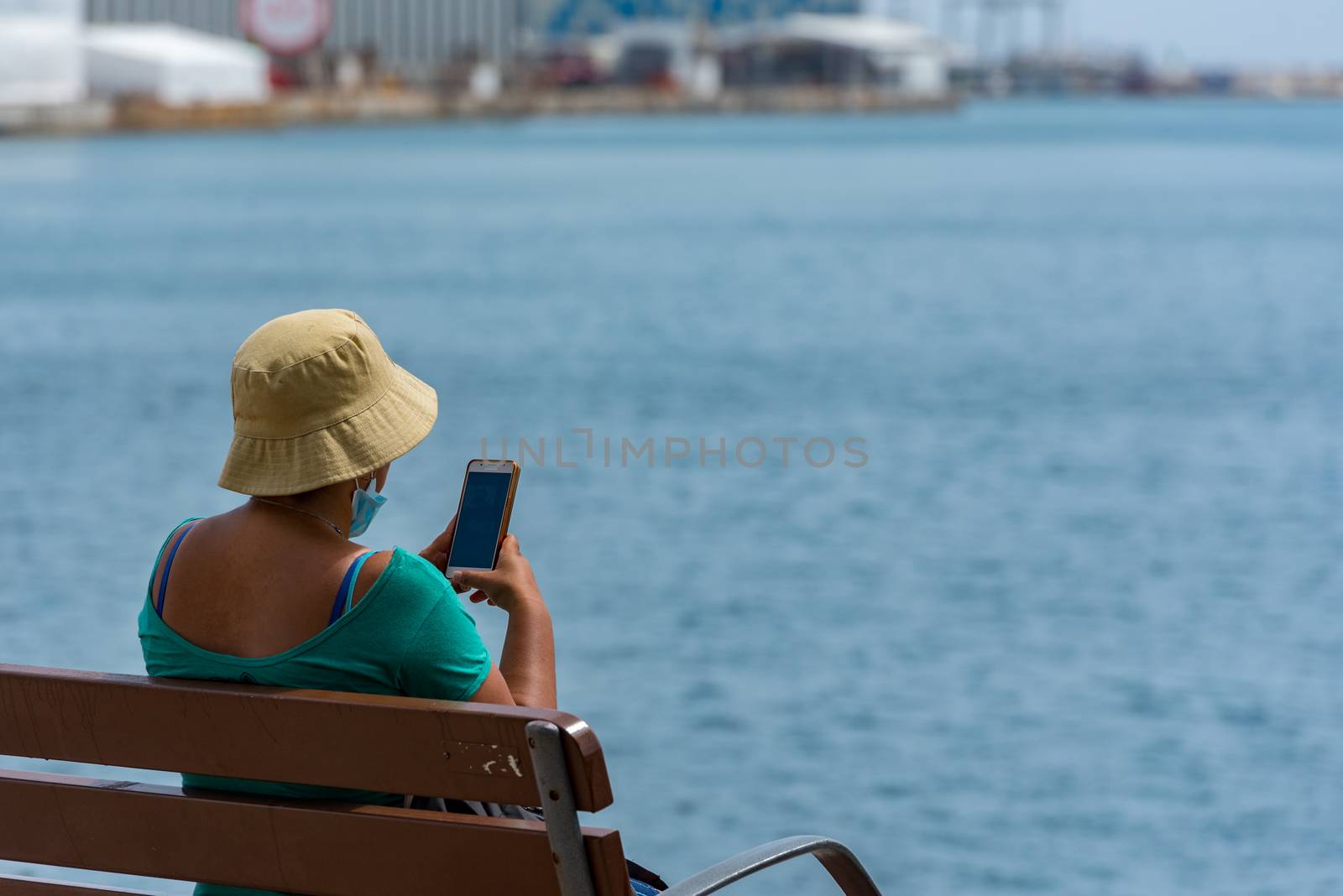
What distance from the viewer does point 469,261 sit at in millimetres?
39125

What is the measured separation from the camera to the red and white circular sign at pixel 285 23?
98.0 meters

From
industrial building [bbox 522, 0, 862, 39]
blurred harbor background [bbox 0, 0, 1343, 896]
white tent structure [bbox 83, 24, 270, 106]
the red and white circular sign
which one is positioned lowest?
blurred harbor background [bbox 0, 0, 1343, 896]

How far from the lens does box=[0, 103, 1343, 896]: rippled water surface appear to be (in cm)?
804

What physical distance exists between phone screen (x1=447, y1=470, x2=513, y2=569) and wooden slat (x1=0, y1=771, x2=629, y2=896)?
0.52 metres

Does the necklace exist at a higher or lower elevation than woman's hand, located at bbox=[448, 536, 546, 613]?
higher

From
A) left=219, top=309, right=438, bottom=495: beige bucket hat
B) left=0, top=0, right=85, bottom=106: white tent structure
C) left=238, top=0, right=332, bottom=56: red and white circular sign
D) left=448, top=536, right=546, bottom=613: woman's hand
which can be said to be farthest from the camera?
left=238, top=0, right=332, bottom=56: red and white circular sign

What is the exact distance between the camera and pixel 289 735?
2.21 meters

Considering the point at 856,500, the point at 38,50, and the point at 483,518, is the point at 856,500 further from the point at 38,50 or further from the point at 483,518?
the point at 38,50

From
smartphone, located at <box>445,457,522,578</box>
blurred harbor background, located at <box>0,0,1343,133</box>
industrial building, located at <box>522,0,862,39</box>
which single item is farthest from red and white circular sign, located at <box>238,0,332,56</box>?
smartphone, located at <box>445,457,522,578</box>

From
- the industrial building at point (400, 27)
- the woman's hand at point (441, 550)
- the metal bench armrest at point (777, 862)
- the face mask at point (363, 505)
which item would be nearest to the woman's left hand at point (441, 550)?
the woman's hand at point (441, 550)

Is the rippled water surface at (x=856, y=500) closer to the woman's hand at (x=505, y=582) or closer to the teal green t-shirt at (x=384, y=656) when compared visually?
the woman's hand at (x=505, y=582)

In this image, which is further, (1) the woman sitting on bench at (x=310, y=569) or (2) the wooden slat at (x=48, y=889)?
(2) the wooden slat at (x=48, y=889)

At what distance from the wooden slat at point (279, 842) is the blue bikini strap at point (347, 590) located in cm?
24

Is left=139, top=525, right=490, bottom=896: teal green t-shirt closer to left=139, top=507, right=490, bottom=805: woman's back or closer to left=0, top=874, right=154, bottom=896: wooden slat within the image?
left=139, top=507, right=490, bottom=805: woman's back
